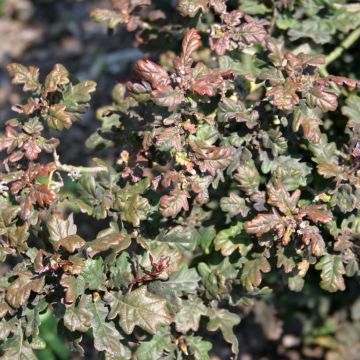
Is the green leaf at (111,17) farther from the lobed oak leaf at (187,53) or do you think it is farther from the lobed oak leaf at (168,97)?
the lobed oak leaf at (168,97)

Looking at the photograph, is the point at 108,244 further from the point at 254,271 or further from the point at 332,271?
the point at 332,271

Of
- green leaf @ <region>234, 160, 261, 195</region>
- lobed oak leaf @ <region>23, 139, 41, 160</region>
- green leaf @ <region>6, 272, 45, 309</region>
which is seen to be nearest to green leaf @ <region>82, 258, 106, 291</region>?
green leaf @ <region>6, 272, 45, 309</region>

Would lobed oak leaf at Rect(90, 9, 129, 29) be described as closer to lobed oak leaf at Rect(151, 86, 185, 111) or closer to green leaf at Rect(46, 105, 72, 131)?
green leaf at Rect(46, 105, 72, 131)

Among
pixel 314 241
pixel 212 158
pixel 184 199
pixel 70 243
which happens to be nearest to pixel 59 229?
pixel 70 243

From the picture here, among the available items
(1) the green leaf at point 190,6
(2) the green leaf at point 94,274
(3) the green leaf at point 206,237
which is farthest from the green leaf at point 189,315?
(1) the green leaf at point 190,6

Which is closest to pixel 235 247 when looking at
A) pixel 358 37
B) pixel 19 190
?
pixel 19 190
